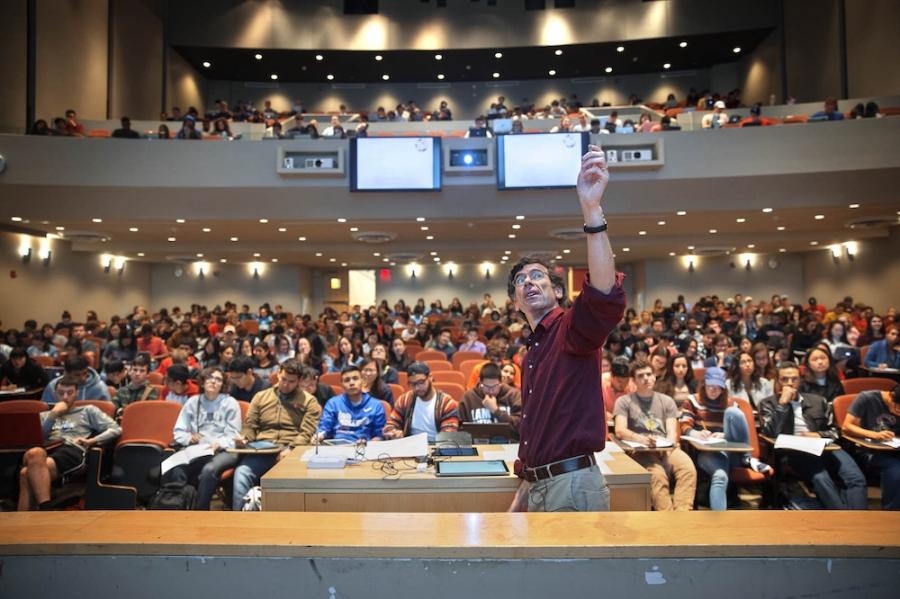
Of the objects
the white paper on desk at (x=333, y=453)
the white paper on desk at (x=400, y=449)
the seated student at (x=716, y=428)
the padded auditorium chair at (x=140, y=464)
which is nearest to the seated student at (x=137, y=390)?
the padded auditorium chair at (x=140, y=464)

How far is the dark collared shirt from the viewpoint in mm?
1711

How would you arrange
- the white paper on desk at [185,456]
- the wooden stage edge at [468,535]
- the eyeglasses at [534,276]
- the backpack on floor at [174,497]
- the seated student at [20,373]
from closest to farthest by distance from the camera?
the wooden stage edge at [468,535] < the eyeglasses at [534,276] < the backpack on floor at [174,497] < the white paper on desk at [185,456] < the seated student at [20,373]

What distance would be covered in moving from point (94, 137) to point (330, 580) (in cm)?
1220

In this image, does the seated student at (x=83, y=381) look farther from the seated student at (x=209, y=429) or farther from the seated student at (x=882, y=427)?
the seated student at (x=882, y=427)

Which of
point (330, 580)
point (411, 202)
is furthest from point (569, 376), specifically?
point (411, 202)

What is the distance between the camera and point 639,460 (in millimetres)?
3928

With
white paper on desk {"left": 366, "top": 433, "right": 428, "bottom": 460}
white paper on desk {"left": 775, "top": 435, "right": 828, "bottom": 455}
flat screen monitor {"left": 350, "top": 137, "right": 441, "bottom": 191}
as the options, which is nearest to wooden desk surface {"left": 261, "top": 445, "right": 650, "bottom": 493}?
white paper on desk {"left": 366, "top": 433, "right": 428, "bottom": 460}

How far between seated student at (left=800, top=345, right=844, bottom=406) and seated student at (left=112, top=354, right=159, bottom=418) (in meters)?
5.79

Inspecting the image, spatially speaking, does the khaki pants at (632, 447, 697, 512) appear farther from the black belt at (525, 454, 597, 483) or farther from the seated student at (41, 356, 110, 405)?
the seated student at (41, 356, 110, 405)

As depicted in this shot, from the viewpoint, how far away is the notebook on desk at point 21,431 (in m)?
4.11

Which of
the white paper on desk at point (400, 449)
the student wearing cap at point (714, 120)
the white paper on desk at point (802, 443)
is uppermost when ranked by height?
the student wearing cap at point (714, 120)

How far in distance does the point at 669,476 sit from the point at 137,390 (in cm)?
469

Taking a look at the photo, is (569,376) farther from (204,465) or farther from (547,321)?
(204,465)

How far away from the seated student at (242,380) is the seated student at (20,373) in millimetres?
2665
